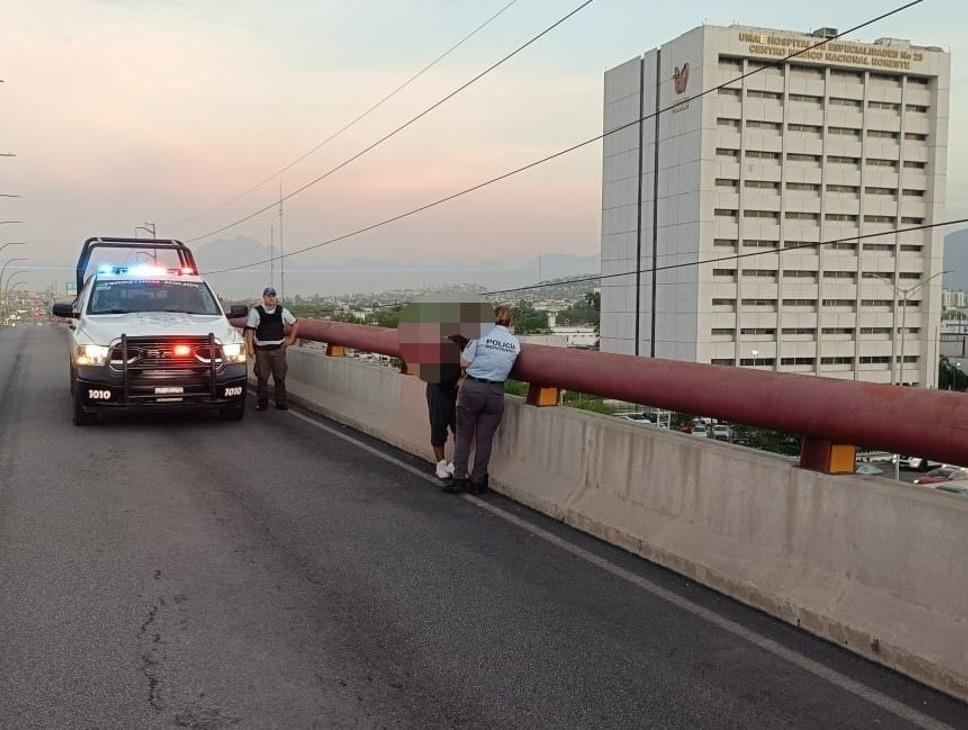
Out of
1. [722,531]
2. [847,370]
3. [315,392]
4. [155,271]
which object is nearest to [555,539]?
[722,531]

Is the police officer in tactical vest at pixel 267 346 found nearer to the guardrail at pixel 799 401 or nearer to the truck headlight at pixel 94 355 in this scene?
the truck headlight at pixel 94 355

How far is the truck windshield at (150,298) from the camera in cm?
1334

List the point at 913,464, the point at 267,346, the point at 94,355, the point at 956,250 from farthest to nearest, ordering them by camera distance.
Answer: the point at 956,250 < the point at 267,346 < the point at 94,355 < the point at 913,464

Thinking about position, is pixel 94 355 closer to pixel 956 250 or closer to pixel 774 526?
pixel 774 526

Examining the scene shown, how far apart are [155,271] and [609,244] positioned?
62309 mm

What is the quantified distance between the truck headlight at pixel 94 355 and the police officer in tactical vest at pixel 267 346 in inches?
111

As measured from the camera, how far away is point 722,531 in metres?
5.80

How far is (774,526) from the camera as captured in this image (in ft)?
17.7

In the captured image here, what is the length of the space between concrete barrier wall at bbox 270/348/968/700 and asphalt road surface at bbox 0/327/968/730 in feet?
0.51

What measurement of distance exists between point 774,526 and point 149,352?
9071mm

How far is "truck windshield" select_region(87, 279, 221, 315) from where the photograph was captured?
1334 cm

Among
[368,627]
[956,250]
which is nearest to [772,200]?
[956,250]

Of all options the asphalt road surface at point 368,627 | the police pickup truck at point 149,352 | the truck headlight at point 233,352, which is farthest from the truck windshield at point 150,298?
the asphalt road surface at point 368,627

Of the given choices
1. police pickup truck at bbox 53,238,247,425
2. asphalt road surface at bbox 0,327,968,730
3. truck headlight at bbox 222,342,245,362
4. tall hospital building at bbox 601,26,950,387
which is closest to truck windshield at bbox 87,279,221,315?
police pickup truck at bbox 53,238,247,425
